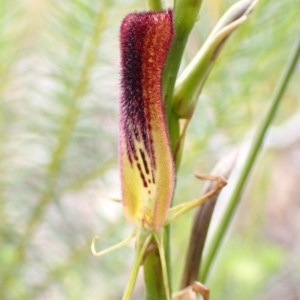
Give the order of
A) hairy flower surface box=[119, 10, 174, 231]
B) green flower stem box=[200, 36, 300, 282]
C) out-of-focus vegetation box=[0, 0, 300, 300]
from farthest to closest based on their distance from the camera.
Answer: out-of-focus vegetation box=[0, 0, 300, 300]
green flower stem box=[200, 36, 300, 282]
hairy flower surface box=[119, 10, 174, 231]

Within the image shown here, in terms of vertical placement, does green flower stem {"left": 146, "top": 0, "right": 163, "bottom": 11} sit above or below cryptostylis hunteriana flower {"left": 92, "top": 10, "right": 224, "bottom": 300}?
above

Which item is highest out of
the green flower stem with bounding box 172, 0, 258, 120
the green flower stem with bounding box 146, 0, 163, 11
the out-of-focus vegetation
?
the green flower stem with bounding box 146, 0, 163, 11

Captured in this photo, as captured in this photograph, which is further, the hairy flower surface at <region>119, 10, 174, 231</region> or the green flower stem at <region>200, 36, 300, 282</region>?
the green flower stem at <region>200, 36, 300, 282</region>

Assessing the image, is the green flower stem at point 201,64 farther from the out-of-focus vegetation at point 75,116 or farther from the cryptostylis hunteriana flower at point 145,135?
the out-of-focus vegetation at point 75,116

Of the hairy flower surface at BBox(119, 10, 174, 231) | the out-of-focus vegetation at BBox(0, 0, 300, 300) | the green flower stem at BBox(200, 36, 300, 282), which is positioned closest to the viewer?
→ the hairy flower surface at BBox(119, 10, 174, 231)

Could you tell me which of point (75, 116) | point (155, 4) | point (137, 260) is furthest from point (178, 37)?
point (75, 116)

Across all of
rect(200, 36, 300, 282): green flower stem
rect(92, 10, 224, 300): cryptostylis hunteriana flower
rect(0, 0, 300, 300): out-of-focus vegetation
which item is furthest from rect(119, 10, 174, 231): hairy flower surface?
rect(0, 0, 300, 300): out-of-focus vegetation

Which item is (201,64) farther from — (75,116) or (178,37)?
(75,116)

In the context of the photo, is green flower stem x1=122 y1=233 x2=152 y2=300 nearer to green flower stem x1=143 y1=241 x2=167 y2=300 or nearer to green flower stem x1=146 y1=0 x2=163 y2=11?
green flower stem x1=143 y1=241 x2=167 y2=300
